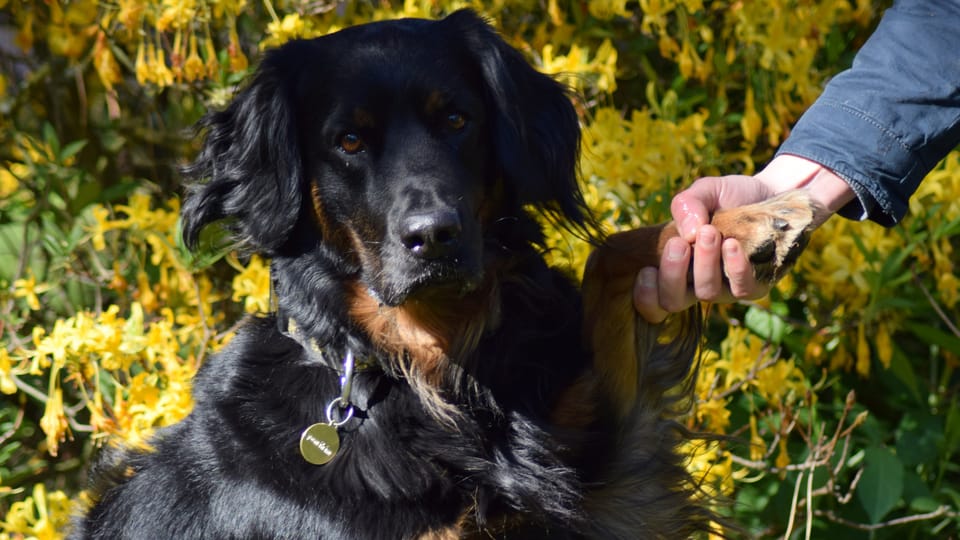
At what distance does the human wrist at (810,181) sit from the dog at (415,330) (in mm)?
271

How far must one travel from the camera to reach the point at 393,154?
2.54 m

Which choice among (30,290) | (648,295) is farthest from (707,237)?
(30,290)

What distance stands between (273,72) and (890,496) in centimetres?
246

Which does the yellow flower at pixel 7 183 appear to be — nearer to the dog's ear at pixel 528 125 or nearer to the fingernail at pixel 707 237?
the dog's ear at pixel 528 125

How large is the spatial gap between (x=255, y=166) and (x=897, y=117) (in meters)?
1.55

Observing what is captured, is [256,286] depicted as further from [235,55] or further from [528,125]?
[528,125]

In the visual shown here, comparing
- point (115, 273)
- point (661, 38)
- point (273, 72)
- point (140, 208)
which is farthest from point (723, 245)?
point (115, 273)

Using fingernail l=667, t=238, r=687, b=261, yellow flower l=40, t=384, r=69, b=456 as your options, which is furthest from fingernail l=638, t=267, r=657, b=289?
yellow flower l=40, t=384, r=69, b=456

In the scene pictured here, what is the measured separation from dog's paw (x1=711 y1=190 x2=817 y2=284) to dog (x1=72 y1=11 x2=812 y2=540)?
0.06 m

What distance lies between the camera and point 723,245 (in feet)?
7.71

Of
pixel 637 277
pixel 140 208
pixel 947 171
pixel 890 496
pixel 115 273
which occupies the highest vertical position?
pixel 637 277

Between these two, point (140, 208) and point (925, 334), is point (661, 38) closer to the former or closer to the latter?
point (925, 334)

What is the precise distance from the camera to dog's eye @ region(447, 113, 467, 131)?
103 inches

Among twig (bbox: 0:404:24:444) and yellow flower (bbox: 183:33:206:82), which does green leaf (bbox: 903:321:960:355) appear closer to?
yellow flower (bbox: 183:33:206:82)
